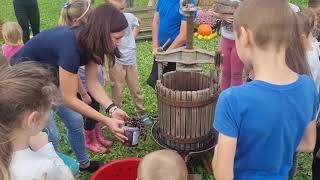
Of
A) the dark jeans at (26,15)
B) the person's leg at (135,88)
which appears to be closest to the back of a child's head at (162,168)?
the person's leg at (135,88)

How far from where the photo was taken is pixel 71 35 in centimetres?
290

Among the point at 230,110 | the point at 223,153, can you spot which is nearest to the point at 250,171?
the point at 223,153

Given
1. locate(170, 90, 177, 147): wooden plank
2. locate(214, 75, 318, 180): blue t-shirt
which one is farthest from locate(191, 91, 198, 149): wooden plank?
locate(214, 75, 318, 180): blue t-shirt

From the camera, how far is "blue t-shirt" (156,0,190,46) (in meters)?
4.76

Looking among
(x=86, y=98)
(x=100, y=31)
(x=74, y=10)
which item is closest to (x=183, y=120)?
(x=86, y=98)

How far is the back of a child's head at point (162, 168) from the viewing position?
7.34 feet

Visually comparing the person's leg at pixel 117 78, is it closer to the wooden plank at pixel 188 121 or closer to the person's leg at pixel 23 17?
the wooden plank at pixel 188 121

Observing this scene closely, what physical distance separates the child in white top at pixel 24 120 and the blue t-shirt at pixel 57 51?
83 cm

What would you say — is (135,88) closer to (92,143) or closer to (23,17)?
(92,143)

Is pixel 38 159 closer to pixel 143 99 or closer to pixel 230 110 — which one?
pixel 230 110

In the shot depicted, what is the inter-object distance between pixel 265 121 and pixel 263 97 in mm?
126

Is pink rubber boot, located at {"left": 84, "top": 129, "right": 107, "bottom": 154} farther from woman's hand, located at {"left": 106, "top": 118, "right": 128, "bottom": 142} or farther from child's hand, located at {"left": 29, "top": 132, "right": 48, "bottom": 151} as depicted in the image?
child's hand, located at {"left": 29, "top": 132, "right": 48, "bottom": 151}

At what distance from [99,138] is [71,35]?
5.76ft

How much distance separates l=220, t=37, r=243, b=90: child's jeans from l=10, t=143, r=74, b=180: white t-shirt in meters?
2.87
